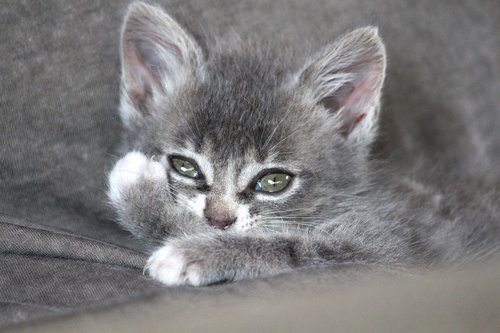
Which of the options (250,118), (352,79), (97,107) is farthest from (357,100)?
(97,107)

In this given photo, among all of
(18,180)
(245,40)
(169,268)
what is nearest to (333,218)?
(169,268)

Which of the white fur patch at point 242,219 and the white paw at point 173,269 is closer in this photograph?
the white paw at point 173,269

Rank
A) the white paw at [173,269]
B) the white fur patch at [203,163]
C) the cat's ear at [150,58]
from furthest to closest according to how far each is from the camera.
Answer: the cat's ear at [150,58] < the white fur patch at [203,163] < the white paw at [173,269]

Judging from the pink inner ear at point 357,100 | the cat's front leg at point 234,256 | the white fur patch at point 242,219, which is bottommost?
the white fur patch at point 242,219

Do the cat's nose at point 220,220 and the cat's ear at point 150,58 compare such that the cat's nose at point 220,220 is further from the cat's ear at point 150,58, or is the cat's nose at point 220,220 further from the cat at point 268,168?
the cat's ear at point 150,58

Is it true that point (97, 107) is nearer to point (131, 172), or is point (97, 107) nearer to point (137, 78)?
point (137, 78)

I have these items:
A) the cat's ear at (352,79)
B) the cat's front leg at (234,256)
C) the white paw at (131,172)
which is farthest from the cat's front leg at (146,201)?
the cat's ear at (352,79)


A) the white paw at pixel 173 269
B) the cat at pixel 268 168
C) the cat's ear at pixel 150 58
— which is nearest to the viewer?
the white paw at pixel 173 269
